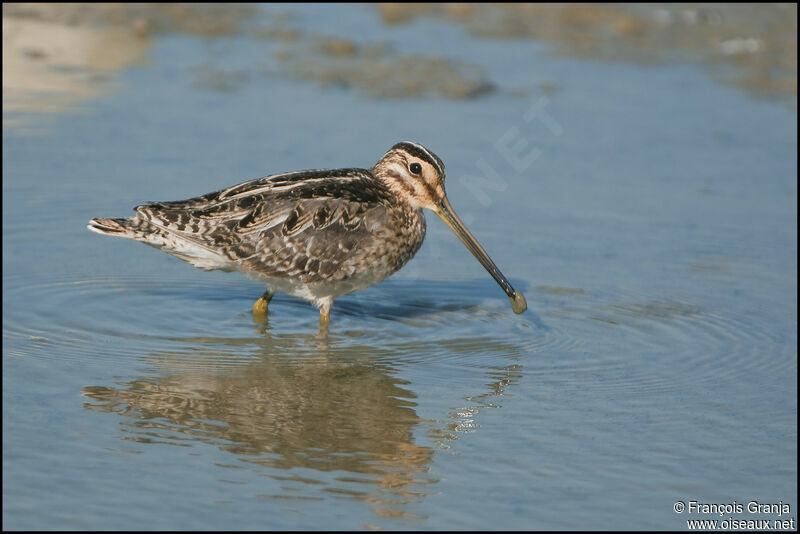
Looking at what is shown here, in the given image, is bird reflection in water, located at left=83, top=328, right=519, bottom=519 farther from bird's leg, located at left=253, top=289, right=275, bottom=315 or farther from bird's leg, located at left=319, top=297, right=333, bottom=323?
bird's leg, located at left=253, top=289, right=275, bottom=315

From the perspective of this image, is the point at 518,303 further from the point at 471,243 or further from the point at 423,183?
the point at 423,183

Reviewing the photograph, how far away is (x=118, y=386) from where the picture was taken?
7.79 metres

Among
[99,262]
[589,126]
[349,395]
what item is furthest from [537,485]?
[589,126]

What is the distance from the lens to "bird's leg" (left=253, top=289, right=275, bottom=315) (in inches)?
373

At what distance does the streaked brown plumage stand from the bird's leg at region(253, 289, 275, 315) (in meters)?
0.20

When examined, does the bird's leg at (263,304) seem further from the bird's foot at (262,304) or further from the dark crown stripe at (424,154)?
the dark crown stripe at (424,154)

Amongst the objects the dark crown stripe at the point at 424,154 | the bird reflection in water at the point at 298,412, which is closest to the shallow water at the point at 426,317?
the bird reflection in water at the point at 298,412

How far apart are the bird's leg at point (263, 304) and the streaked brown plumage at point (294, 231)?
204 mm

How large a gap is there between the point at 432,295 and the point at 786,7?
9455 millimetres

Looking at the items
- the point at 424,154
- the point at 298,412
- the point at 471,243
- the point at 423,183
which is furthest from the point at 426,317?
the point at 298,412

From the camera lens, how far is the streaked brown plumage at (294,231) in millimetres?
8953

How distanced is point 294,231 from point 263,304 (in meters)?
0.77

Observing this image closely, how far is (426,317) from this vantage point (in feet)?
31.1

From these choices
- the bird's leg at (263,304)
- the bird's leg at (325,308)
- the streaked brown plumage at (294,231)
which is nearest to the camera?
the streaked brown plumage at (294,231)
